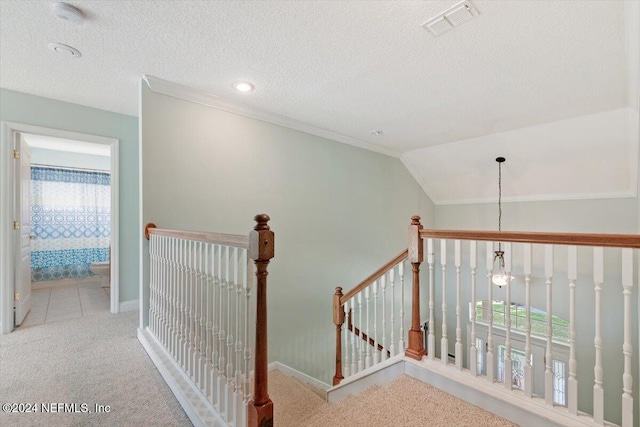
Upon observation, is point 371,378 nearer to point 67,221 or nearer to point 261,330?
point 261,330

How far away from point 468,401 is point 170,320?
205 centimetres

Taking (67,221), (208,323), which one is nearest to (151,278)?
(208,323)

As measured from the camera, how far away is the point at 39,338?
257cm

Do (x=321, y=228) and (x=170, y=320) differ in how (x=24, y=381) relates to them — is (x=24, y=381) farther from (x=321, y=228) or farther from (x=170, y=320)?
(x=321, y=228)

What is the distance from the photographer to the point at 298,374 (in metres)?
3.36

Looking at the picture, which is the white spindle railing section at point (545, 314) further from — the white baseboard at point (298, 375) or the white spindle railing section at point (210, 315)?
the white baseboard at point (298, 375)

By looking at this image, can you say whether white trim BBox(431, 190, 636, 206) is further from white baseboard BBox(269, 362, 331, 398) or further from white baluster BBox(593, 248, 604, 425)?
white baseboard BBox(269, 362, 331, 398)

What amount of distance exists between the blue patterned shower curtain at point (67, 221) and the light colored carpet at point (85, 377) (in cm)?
274

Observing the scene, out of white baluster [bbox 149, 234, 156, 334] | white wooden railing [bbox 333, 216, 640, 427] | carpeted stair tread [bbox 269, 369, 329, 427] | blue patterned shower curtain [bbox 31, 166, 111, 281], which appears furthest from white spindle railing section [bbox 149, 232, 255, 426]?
blue patterned shower curtain [bbox 31, 166, 111, 281]

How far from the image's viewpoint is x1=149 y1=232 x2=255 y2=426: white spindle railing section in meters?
1.35

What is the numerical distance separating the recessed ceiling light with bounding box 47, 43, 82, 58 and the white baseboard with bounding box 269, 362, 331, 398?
10.9 ft

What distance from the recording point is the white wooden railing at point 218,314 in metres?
1.26

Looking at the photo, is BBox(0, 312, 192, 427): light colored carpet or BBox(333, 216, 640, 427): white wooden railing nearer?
BBox(333, 216, 640, 427): white wooden railing

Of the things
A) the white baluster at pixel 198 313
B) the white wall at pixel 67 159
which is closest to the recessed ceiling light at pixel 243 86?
the white baluster at pixel 198 313
